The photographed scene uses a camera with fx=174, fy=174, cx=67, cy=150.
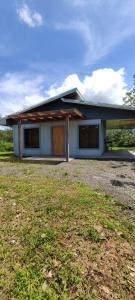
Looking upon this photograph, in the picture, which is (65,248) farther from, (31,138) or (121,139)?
(121,139)

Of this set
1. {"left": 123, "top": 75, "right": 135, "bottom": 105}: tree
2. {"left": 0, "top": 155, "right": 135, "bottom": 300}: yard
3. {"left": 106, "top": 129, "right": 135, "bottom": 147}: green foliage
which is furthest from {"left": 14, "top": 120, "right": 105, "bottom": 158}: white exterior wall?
{"left": 123, "top": 75, "right": 135, "bottom": 105}: tree

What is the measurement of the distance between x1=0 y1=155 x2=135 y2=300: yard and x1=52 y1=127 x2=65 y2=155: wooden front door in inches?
358

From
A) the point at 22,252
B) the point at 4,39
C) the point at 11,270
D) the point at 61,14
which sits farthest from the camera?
the point at 4,39

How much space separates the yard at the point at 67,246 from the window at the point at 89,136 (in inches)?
335

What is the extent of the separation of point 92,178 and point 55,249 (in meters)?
3.82

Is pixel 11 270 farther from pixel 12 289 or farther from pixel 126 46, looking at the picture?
pixel 126 46

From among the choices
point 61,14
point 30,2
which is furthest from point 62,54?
point 30,2

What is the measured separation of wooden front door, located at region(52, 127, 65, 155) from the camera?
519 inches

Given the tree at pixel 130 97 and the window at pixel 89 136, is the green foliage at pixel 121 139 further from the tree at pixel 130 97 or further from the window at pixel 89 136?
the window at pixel 89 136

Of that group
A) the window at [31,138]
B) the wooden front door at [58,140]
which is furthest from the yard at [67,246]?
the window at [31,138]

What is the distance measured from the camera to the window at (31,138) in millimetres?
14156

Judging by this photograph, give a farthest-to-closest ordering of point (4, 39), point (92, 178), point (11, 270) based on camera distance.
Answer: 1. point (4, 39)
2. point (92, 178)
3. point (11, 270)

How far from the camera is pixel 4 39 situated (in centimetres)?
983

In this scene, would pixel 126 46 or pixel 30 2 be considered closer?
pixel 30 2
